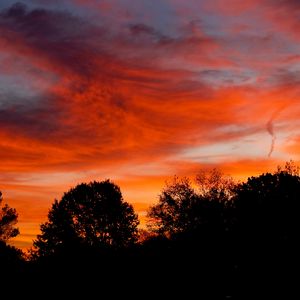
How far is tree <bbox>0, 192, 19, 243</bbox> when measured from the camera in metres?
80.4

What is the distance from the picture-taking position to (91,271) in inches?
1505

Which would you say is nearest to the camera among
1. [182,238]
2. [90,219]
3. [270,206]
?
[182,238]

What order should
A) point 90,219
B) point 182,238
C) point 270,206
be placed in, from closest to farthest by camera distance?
point 182,238
point 270,206
point 90,219

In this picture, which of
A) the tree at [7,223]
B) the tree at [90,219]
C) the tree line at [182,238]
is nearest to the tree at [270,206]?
the tree line at [182,238]

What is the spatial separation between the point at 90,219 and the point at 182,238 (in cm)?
3234

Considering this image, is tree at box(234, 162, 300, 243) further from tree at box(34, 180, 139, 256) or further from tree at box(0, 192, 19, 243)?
tree at box(0, 192, 19, 243)

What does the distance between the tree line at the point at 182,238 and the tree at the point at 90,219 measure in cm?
17

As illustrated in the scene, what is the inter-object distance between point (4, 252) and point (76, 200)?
90.8 ft

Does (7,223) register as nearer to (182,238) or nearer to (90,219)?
(90,219)

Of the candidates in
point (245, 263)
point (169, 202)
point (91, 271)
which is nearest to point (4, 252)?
point (91, 271)

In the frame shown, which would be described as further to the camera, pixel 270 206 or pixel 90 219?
pixel 90 219

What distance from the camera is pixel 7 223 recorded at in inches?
3189

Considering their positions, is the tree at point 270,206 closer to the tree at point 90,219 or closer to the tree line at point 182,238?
the tree line at point 182,238

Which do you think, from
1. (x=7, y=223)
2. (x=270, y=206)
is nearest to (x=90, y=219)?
(x=7, y=223)
